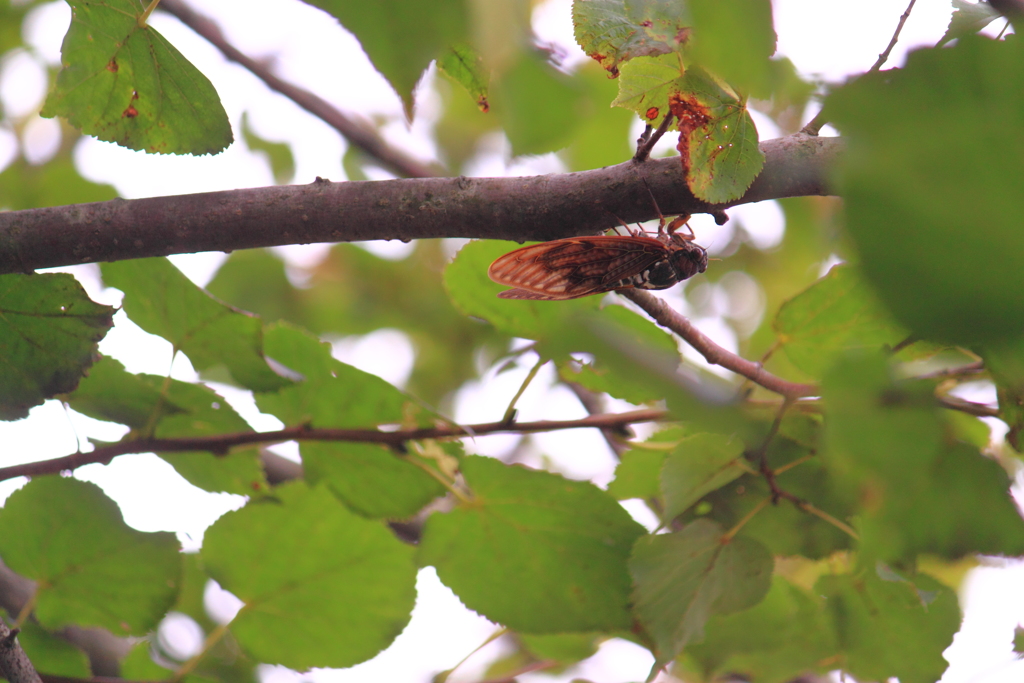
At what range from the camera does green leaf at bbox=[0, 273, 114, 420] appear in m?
0.63

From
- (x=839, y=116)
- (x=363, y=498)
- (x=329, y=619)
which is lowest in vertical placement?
(x=329, y=619)

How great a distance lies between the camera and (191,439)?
78 cm

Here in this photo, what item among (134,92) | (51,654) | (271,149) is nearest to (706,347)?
(134,92)

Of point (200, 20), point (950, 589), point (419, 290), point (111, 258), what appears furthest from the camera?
point (419, 290)

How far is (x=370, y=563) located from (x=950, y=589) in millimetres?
679

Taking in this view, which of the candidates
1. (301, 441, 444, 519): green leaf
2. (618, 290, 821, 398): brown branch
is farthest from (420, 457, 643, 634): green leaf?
(618, 290, 821, 398): brown branch

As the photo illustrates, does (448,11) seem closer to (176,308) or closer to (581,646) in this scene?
(176,308)

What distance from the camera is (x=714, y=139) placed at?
54 cm

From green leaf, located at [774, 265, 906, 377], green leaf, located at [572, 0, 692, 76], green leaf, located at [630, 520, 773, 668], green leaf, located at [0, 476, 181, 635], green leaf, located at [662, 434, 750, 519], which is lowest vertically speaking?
green leaf, located at [0, 476, 181, 635]

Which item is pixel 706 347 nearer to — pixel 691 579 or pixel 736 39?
pixel 691 579

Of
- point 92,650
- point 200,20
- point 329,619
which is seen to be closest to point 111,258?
point 329,619

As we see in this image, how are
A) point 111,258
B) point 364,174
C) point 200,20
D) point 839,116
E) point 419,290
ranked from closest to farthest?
point 839,116 < point 111,258 < point 200,20 < point 364,174 < point 419,290

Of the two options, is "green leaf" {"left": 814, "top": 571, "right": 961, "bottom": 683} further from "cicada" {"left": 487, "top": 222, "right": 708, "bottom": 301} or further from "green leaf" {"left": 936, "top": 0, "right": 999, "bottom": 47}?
"green leaf" {"left": 936, "top": 0, "right": 999, "bottom": 47}

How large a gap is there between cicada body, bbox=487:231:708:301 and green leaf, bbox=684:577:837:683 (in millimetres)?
476
